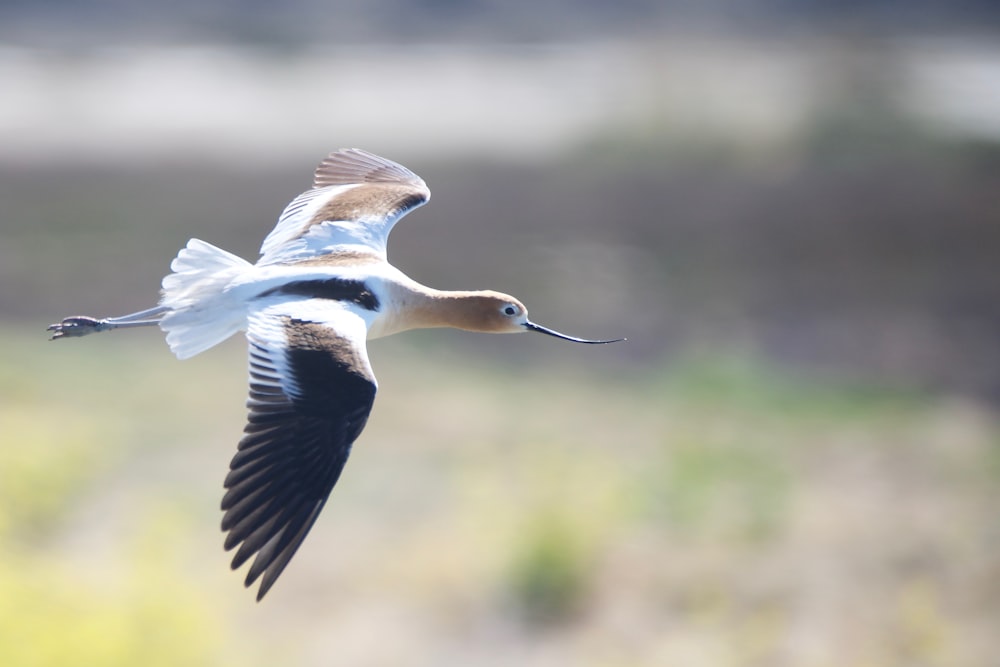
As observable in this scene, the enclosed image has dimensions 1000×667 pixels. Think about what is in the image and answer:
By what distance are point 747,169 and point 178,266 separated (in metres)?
12.6

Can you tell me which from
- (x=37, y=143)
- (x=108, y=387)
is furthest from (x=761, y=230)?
(x=37, y=143)

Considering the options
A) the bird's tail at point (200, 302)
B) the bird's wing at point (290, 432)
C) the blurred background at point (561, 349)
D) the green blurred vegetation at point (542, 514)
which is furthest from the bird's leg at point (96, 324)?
the green blurred vegetation at point (542, 514)

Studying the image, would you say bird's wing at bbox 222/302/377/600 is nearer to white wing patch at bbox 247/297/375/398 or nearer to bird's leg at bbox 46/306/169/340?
white wing patch at bbox 247/297/375/398

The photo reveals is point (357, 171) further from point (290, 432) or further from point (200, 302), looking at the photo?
point (290, 432)

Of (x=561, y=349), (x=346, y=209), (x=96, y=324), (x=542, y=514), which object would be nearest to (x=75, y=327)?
(x=96, y=324)

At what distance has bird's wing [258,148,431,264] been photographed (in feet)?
20.9

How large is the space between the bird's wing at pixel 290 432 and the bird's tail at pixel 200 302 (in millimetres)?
253

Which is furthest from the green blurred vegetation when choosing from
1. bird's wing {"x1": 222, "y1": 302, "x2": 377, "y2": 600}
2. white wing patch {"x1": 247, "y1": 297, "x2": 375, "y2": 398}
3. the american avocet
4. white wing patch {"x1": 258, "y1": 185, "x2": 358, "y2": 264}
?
bird's wing {"x1": 222, "y1": 302, "x2": 377, "y2": 600}

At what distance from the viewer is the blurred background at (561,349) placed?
11.0 meters

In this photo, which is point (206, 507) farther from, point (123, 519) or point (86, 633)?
point (86, 633)

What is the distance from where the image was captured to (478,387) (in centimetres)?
1463

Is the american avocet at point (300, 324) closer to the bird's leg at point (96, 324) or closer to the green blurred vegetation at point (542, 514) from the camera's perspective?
the bird's leg at point (96, 324)

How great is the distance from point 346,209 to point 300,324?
1.39 meters

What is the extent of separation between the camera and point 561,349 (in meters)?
15.6
